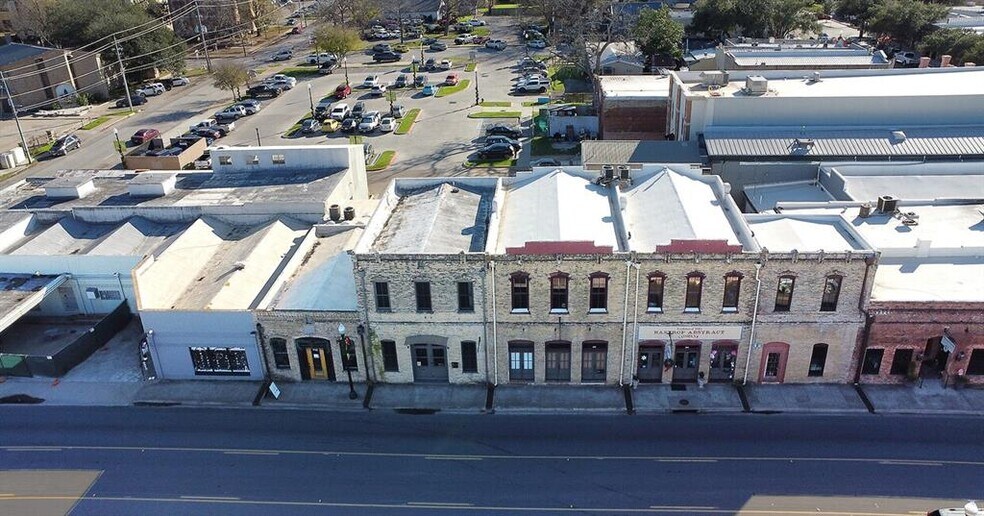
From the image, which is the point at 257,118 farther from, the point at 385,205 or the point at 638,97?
the point at 385,205

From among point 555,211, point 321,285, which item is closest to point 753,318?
point 555,211

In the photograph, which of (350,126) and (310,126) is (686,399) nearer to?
(350,126)

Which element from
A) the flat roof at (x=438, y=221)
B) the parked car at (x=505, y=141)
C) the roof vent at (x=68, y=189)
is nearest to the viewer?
the flat roof at (x=438, y=221)

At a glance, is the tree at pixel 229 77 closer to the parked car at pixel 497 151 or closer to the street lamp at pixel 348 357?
the parked car at pixel 497 151

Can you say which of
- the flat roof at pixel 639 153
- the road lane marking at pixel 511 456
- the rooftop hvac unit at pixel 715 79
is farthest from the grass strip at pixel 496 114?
the road lane marking at pixel 511 456

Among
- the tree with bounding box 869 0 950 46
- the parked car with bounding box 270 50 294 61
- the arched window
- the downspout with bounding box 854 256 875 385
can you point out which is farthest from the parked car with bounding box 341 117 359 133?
the tree with bounding box 869 0 950 46

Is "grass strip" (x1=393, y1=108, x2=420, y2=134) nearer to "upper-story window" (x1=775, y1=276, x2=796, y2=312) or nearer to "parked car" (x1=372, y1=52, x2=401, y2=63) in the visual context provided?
"parked car" (x1=372, y1=52, x2=401, y2=63)

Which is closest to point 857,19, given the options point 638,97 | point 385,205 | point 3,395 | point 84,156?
point 638,97
